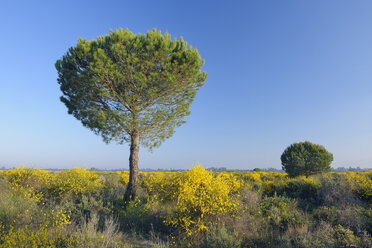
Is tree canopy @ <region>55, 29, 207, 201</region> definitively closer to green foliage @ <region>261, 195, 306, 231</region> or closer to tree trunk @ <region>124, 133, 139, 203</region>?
tree trunk @ <region>124, 133, 139, 203</region>

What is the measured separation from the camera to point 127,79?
884 cm

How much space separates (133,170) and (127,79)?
5013mm

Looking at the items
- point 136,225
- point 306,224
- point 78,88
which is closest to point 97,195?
point 136,225

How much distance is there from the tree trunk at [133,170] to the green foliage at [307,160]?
72.3ft

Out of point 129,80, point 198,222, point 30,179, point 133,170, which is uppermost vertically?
point 129,80

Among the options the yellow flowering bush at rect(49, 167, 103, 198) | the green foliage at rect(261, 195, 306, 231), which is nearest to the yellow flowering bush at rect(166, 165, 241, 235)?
the green foliage at rect(261, 195, 306, 231)

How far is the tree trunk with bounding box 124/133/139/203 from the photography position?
941 cm

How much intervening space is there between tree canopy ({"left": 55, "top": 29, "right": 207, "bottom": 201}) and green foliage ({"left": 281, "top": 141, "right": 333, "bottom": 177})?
20402mm

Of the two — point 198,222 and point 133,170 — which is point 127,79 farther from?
point 198,222

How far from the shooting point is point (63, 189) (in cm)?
1016

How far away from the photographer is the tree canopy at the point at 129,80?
8.50 metres

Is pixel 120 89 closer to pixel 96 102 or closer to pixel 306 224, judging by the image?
pixel 96 102

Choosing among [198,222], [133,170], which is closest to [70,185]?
[133,170]

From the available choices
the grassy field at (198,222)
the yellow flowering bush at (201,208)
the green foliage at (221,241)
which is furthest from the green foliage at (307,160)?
the green foliage at (221,241)
